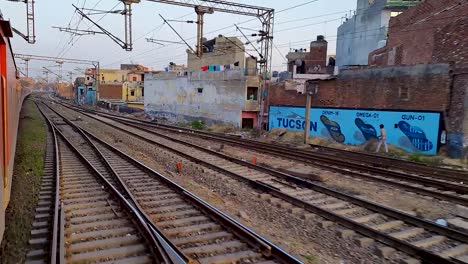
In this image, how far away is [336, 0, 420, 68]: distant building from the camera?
118 ft

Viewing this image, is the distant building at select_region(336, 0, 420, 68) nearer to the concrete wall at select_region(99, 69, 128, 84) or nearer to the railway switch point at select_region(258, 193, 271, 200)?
the railway switch point at select_region(258, 193, 271, 200)

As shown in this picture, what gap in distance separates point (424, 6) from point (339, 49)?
2143cm

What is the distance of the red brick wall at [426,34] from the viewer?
62.7ft

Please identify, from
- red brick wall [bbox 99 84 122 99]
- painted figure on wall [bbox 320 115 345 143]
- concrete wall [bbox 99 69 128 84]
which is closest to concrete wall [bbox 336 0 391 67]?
painted figure on wall [bbox 320 115 345 143]

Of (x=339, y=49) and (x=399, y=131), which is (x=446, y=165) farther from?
(x=339, y=49)

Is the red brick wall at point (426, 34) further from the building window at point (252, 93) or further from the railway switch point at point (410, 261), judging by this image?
the railway switch point at point (410, 261)

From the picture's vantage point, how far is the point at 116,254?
17.2ft

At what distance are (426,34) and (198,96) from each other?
19.7 m

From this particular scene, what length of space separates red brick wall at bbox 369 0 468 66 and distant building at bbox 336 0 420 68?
750 centimetres

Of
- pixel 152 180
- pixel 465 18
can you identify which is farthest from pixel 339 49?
pixel 152 180

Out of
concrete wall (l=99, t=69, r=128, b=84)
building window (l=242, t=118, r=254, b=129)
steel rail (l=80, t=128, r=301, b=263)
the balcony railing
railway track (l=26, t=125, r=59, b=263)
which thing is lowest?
railway track (l=26, t=125, r=59, b=263)

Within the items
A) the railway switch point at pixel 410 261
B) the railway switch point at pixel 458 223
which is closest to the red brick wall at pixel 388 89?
the railway switch point at pixel 458 223

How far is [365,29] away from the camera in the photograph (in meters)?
39.5

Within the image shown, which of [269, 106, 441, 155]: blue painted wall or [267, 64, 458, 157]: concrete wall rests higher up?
[267, 64, 458, 157]: concrete wall
